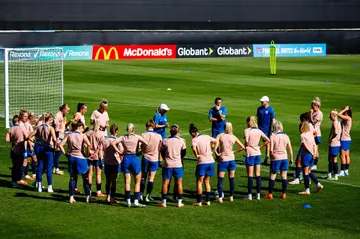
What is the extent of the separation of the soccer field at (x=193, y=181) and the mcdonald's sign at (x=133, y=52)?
541 cm

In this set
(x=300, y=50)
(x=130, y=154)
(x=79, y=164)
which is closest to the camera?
(x=130, y=154)

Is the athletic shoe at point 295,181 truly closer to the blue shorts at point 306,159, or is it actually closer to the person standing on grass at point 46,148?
the blue shorts at point 306,159

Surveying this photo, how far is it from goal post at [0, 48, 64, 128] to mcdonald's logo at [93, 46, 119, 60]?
9024mm

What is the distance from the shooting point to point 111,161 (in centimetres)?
1966

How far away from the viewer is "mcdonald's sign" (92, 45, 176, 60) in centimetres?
6058

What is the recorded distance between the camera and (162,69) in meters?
54.8

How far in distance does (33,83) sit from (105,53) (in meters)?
18.9

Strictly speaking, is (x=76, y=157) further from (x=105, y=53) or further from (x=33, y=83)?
(x=105, y=53)

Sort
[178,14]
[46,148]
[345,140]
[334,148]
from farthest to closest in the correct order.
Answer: [178,14]
[345,140]
[334,148]
[46,148]

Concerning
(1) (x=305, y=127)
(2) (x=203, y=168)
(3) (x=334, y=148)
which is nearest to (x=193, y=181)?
(2) (x=203, y=168)

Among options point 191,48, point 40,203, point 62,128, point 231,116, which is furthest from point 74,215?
point 191,48

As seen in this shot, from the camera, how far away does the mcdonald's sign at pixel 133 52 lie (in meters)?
60.6

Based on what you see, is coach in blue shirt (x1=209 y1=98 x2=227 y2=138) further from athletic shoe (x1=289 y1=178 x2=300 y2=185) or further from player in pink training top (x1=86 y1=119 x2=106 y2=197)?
player in pink training top (x1=86 y1=119 x2=106 y2=197)

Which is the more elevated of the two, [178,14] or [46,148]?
[178,14]
